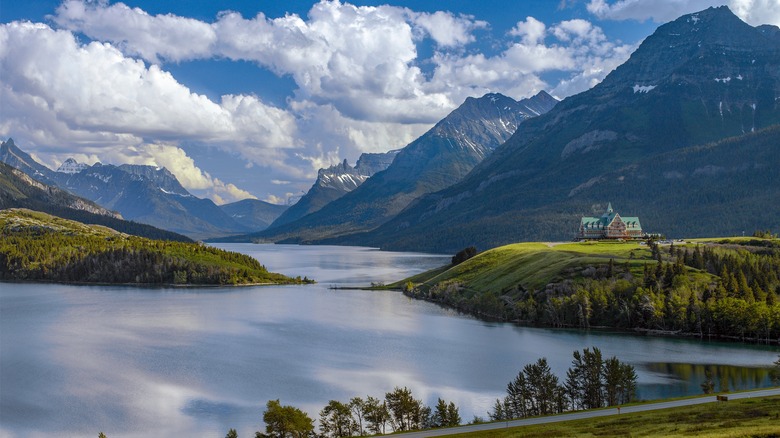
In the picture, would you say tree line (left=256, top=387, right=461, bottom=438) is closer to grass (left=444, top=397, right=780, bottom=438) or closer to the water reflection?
grass (left=444, top=397, right=780, bottom=438)

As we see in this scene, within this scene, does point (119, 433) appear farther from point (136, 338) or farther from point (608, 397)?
point (136, 338)

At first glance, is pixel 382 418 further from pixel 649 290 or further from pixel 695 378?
pixel 649 290

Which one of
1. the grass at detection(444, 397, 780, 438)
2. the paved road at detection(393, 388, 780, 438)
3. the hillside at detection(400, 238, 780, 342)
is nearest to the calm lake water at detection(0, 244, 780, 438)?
the hillside at detection(400, 238, 780, 342)

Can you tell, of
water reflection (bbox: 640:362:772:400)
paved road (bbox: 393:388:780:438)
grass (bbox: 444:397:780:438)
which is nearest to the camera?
grass (bbox: 444:397:780:438)

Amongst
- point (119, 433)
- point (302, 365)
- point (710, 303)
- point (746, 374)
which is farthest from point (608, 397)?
point (710, 303)

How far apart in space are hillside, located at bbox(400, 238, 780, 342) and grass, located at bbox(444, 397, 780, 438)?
73.2 meters

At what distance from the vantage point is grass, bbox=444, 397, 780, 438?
4544 cm

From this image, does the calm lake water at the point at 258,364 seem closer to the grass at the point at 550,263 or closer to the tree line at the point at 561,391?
the tree line at the point at 561,391

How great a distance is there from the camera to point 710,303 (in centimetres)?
13062

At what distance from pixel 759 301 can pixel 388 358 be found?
73256 mm

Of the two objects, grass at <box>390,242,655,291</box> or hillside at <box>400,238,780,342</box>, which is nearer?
hillside at <box>400,238,780,342</box>

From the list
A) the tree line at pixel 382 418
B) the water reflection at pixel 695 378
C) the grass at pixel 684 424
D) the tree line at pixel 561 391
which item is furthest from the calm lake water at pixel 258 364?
the grass at pixel 684 424

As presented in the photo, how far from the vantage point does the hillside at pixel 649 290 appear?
419ft

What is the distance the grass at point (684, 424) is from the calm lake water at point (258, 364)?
21672 millimetres
